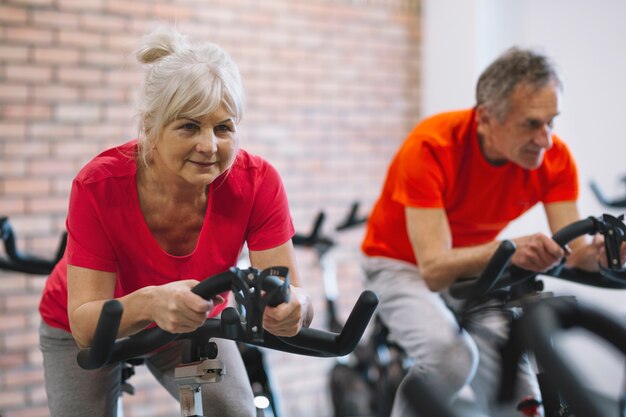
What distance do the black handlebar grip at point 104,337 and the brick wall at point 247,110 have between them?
4.86 ft

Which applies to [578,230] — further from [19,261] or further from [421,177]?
[19,261]

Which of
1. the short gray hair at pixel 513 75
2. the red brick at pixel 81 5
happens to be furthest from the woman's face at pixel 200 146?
the red brick at pixel 81 5

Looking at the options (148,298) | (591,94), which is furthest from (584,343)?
(148,298)

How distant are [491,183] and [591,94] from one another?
2022mm

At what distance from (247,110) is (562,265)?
226cm

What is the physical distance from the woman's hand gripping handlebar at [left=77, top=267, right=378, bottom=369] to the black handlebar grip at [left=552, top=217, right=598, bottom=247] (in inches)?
26.1

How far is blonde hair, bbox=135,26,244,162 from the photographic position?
1552 millimetres

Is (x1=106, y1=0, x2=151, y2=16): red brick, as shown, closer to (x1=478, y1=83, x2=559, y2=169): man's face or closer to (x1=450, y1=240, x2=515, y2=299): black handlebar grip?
(x1=478, y1=83, x2=559, y2=169): man's face

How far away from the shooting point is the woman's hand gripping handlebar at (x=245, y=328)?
1261 millimetres

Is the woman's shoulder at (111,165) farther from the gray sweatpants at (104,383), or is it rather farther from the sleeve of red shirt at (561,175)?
the sleeve of red shirt at (561,175)

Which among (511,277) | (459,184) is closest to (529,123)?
(459,184)

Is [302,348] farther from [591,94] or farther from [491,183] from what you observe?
[591,94]

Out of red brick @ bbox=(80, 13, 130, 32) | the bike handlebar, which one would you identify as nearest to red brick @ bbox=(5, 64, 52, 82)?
red brick @ bbox=(80, 13, 130, 32)

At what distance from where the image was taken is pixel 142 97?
5.49ft
